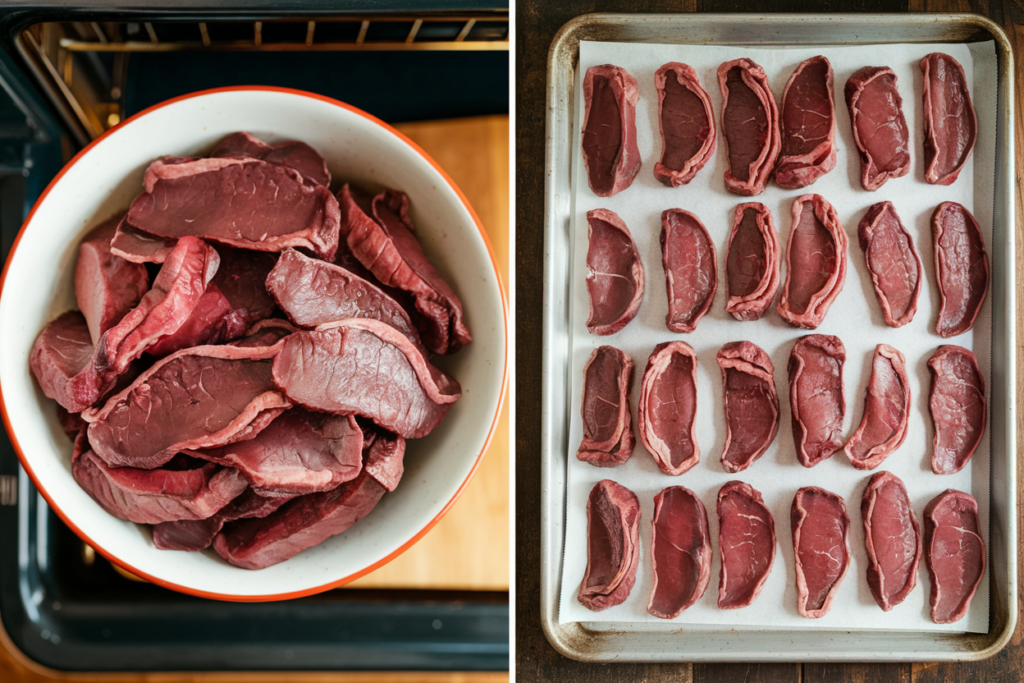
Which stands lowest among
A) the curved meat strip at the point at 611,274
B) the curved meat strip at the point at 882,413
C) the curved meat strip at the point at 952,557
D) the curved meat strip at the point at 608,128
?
the curved meat strip at the point at 952,557

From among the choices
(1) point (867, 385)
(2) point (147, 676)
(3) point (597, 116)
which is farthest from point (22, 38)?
(1) point (867, 385)

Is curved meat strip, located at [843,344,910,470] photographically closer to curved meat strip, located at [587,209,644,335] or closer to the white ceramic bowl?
curved meat strip, located at [587,209,644,335]

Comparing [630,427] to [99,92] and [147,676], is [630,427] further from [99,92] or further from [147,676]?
[99,92]

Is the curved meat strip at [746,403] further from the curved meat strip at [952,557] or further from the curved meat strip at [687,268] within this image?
the curved meat strip at [952,557]

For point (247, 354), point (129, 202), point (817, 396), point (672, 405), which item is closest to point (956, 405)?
point (817, 396)

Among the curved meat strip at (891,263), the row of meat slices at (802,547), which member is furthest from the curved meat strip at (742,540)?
the curved meat strip at (891,263)

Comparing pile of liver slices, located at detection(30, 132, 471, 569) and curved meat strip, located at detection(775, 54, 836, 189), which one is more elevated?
curved meat strip, located at detection(775, 54, 836, 189)

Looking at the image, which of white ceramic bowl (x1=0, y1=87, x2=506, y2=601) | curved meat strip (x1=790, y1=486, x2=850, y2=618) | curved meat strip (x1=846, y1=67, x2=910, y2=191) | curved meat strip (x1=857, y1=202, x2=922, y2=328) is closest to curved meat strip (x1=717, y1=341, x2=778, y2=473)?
curved meat strip (x1=790, y1=486, x2=850, y2=618)
